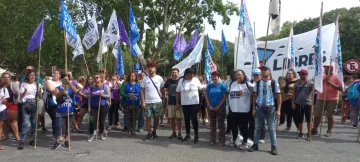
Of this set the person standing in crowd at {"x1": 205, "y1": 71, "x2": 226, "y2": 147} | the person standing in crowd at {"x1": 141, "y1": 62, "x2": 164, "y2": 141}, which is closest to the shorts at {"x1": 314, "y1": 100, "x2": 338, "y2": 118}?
the person standing in crowd at {"x1": 205, "y1": 71, "x2": 226, "y2": 147}

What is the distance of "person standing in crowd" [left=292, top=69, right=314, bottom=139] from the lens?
26.0 feet

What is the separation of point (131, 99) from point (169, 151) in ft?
7.45

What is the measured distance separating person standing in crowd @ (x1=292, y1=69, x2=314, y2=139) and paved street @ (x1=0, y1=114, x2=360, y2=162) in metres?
0.55

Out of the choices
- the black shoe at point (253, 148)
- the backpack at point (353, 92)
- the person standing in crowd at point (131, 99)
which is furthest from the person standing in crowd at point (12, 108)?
the backpack at point (353, 92)

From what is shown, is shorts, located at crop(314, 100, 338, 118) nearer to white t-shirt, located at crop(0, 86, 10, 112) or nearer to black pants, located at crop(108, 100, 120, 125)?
black pants, located at crop(108, 100, 120, 125)

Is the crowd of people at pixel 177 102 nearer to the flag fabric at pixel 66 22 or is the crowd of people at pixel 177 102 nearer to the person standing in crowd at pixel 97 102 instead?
the person standing in crowd at pixel 97 102

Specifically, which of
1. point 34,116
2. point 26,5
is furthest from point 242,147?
point 26,5

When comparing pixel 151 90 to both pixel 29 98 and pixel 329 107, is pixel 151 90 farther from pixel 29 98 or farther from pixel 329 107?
pixel 329 107

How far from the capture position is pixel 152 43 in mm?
25000

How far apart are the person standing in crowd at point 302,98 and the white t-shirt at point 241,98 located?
1.92 m

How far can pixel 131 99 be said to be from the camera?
8406 millimetres

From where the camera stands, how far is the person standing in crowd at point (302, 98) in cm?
793

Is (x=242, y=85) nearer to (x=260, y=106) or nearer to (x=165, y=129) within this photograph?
(x=260, y=106)

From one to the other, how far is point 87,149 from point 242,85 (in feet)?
11.7
